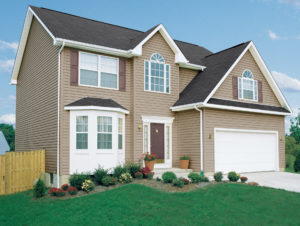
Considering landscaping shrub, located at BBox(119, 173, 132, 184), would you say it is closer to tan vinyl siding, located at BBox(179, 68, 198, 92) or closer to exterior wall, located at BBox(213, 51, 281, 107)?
Answer: exterior wall, located at BBox(213, 51, 281, 107)

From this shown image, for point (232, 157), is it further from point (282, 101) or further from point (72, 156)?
point (72, 156)

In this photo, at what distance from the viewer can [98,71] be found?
602 inches

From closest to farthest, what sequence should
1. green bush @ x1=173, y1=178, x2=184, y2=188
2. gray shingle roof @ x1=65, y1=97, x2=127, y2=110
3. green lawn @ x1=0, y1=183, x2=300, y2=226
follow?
green lawn @ x1=0, y1=183, x2=300, y2=226
green bush @ x1=173, y1=178, x2=184, y2=188
gray shingle roof @ x1=65, y1=97, x2=127, y2=110

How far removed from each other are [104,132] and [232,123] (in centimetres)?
702

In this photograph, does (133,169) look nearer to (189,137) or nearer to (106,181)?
(106,181)

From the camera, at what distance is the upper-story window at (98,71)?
48.9 ft

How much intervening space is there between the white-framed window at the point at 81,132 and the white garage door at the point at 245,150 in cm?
663

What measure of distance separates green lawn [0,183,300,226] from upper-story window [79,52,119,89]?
568 centimetres

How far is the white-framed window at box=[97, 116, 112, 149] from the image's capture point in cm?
1429

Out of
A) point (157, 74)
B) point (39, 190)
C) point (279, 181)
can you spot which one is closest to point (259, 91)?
point (279, 181)

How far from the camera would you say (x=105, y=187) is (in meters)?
12.6

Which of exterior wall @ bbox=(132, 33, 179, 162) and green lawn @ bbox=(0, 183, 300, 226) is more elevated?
exterior wall @ bbox=(132, 33, 179, 162)

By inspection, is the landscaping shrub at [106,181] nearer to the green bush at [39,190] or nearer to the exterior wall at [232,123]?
the green bush at [39,190]

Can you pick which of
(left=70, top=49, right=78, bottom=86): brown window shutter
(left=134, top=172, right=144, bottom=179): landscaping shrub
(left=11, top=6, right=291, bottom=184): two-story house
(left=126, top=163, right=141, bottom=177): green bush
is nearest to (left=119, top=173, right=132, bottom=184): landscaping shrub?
(left=134, top=172, right=144, bottom=179): landscaping shrub
